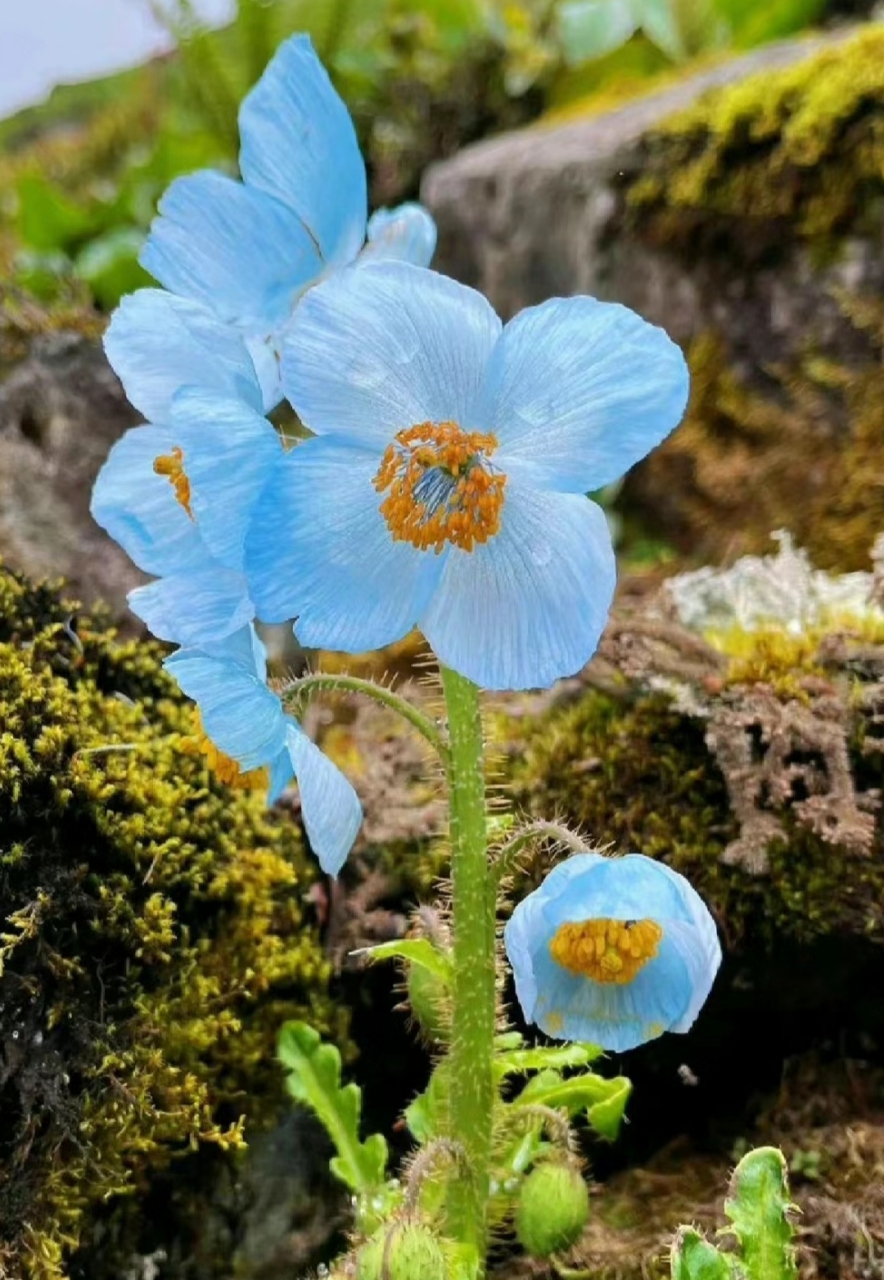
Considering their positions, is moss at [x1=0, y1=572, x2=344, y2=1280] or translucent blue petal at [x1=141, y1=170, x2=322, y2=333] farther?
moss at [x1=0, y1=572, x2=344, y2=1280]

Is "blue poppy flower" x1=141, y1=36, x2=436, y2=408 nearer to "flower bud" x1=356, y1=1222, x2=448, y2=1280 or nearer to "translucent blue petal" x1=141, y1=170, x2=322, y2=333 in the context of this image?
"translucent blue petal" x1=141, y1=170, x2=322, y2=333

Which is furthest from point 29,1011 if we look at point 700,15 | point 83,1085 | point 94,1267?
point 700,15

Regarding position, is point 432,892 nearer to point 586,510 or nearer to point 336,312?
point 586,510

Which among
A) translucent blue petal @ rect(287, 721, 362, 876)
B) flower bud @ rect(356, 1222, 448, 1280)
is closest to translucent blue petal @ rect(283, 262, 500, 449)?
translucent blue petal @ rect(287, 721, 362, 876)

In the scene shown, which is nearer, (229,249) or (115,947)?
(229,249)

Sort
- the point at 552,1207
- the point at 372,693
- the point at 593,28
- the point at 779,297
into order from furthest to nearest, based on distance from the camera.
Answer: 1. the point at 593,28
2. the point at 779,297
3. the point at 552,1207
4. the point at 372,693

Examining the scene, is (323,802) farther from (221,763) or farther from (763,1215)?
(763,1215)

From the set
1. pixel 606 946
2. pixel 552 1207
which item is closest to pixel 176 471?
pixel 606 946
